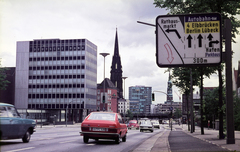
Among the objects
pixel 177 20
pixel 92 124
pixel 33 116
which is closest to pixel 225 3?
pixel 177 20

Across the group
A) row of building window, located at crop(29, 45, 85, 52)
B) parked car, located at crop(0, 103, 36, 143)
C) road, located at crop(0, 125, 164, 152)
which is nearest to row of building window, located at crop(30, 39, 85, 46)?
row of building window, located at crop(29, 45, 85, 52)

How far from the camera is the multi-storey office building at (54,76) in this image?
336 ft

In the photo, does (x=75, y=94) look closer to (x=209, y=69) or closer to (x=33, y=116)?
(x=33, y=116)

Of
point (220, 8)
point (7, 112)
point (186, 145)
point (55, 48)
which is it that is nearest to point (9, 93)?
point (55, 48)

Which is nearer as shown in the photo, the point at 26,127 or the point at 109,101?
the point at 26,127

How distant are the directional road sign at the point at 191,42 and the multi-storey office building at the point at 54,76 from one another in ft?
299

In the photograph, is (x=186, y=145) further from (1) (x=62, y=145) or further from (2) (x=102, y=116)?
(1) (x=62, y=145)

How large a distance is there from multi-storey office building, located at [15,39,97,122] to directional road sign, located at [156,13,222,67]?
299ft

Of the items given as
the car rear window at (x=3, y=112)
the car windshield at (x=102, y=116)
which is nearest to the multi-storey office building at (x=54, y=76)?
the car windshield at (x=102, y=116)

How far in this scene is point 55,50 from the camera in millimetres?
104000

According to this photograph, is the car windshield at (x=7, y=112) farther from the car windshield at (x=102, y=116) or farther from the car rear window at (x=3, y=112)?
the car windshield at (x=102, y=116)

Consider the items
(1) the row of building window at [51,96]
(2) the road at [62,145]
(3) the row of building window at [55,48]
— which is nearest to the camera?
(2) the road at [62,145]

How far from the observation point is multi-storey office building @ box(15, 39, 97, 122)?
336 feet

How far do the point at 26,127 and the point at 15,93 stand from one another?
315ft
